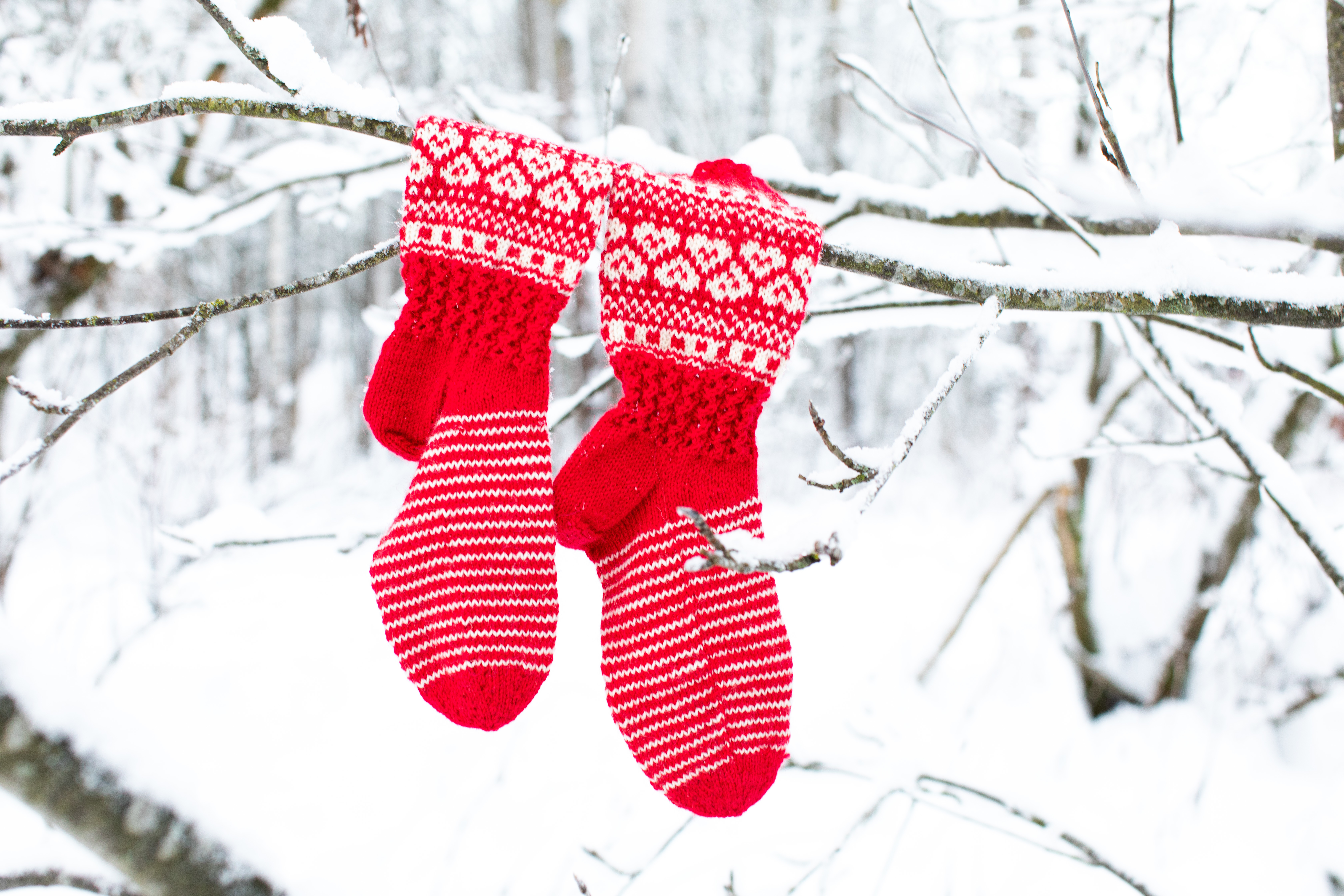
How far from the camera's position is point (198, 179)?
499cm

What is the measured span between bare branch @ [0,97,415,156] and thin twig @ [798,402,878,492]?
49cm

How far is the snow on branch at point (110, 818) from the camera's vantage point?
643mm

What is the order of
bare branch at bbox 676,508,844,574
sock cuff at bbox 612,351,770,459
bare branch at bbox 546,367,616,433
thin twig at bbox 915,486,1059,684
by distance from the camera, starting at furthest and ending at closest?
thin twig at bbox 915,486,1059,684
bare branch at bbox 546,367,616,433
sock cuff at bbox 612,351,770,459
bare branch at bbox 676,508,844,574

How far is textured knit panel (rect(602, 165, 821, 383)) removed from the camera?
810 mm

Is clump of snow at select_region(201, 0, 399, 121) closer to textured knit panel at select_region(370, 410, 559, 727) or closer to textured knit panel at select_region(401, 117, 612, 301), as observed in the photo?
textured knit panel at select_region(401, 117, 612, 301)

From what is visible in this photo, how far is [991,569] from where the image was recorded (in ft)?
8.77

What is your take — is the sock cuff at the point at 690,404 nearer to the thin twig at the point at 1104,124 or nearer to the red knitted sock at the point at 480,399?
the red knitted sock at the point at 480,399

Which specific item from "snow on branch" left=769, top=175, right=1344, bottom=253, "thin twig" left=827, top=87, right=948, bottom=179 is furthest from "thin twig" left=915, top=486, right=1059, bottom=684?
"snow on branch" left=769, top=175, right=1344, bottom=253

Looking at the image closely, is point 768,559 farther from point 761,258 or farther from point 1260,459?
point 1260,459

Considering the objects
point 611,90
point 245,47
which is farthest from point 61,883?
point 611,90

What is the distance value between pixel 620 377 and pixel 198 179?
5.31 metres

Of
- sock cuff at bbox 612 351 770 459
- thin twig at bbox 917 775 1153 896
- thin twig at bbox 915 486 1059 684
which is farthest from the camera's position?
thin twig at bbox 915 486 1059 684

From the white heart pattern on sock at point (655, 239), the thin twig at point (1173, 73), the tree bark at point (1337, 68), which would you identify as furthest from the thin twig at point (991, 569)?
the white heart pattern on sock at point (655, 239)

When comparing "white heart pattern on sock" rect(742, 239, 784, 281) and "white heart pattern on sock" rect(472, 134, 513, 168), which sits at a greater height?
"white heart pattern on sock" rect(472, 134, 513, 168)
